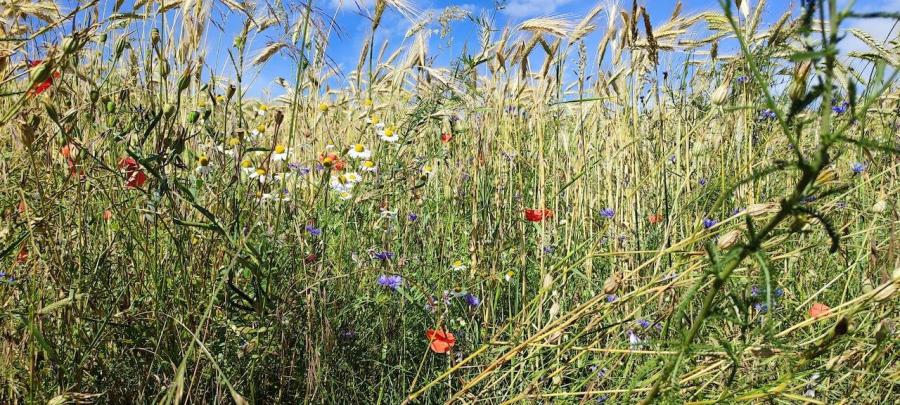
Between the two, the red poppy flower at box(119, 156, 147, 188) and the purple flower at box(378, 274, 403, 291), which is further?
the purple flower at box(378, 274, 403, 291)

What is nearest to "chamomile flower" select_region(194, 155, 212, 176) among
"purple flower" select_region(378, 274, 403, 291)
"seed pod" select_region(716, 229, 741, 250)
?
"purple flower" select_region(378, 274, 403, 291)

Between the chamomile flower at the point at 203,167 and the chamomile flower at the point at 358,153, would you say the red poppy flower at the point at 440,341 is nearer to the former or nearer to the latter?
the chamomile flower at the point at 203,167

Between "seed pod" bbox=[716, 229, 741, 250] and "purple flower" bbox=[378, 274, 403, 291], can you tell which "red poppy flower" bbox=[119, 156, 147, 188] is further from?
"seed pod" bbox=[716, 229, 741, 250]

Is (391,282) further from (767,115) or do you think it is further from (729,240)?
(767,115)

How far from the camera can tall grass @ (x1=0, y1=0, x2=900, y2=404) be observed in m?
1.11

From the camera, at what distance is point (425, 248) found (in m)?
2.02

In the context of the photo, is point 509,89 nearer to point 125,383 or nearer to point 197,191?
point 197,191

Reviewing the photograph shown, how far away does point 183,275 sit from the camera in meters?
1.26

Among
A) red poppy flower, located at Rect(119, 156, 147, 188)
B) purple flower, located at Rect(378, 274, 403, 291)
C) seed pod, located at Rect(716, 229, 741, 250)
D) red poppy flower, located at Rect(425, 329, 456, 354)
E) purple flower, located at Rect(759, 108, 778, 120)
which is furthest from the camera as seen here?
purple flower, located at Rect(759, 108, 778, 120)

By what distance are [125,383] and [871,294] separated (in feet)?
4.48

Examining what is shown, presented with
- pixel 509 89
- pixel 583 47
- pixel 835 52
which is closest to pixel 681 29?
pixel 583 47

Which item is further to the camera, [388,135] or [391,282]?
[388,135]

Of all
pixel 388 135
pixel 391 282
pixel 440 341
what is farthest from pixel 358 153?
pixel 440 341

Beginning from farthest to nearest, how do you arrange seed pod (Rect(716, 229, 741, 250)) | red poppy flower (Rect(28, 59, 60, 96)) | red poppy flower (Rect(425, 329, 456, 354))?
red poppy flower (Rect(425, 329, 456, 354)) → red poppy flower (Rect(28, 59, 60, 96)) → seed pod (Rect(716, 229, 741, 250))
